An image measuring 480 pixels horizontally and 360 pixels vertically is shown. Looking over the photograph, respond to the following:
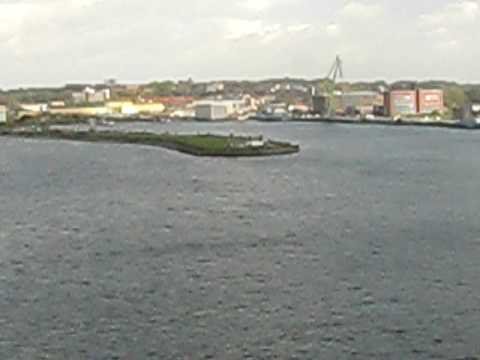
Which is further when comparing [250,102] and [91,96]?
[91,96]

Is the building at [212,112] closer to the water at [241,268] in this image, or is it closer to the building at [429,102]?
the building at [429,102]

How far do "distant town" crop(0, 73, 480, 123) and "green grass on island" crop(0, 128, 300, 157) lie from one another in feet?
23.4

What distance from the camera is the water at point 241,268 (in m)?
3.82

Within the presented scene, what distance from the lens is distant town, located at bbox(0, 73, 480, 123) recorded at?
28375 mm

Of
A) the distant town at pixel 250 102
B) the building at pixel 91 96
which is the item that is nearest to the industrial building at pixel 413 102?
the distant town at pixel 250 102

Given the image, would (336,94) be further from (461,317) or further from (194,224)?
(461,317)

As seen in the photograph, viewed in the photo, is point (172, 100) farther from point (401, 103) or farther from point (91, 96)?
point (401, 103)

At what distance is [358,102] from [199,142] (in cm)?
1783

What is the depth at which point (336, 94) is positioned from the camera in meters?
33.8

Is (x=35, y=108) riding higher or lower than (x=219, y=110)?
higher

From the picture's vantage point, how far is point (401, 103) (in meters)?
28.2

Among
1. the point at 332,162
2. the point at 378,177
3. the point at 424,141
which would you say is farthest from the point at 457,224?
the point at 424,141

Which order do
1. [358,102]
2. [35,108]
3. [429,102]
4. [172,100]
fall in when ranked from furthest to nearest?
1. [172,100]
2. [35,108]
3. [358,102]
4. [429,102]

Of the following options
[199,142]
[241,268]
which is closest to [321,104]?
[199,142]
